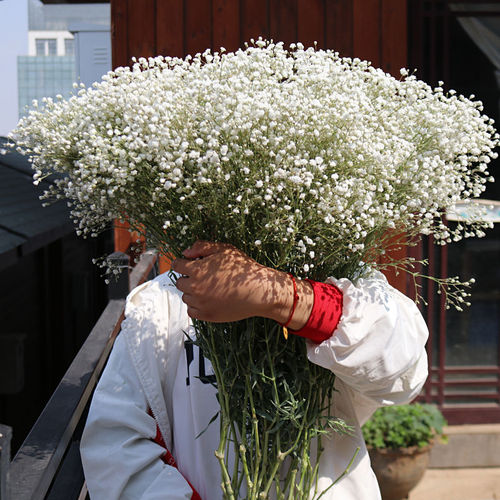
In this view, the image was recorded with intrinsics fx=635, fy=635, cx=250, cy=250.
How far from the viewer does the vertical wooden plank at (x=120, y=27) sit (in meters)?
3.74

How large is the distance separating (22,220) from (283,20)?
1.91 metres

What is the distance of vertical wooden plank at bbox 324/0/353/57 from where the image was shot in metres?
3.81

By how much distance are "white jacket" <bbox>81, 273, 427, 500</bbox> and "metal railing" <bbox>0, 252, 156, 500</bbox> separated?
0.29 ft

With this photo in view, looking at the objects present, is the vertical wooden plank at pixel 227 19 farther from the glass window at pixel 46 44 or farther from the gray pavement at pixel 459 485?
the glass window at pixel 46 44

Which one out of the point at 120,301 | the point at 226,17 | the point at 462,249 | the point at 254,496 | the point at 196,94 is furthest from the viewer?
the point at 462,249

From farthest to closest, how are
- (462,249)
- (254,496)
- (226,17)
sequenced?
1. (462,249)
2. (226,17)
3. (254,496)

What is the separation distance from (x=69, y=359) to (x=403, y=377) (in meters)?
6.35

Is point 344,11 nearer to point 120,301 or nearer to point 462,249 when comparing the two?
point 462,249

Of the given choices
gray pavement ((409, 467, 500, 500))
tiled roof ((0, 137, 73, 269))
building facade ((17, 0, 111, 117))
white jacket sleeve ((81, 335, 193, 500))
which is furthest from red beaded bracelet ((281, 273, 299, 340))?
gray pavement ((409, 467, 500, 500))

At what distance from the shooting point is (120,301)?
2.56 meters

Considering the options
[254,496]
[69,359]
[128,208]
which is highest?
[128,208]

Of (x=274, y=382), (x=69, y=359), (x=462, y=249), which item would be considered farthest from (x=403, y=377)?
(x=69, y=359)

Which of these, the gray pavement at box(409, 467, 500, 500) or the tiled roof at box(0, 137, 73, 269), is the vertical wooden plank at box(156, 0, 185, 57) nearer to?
the tiled roof at box(0, 137, 73, 269)

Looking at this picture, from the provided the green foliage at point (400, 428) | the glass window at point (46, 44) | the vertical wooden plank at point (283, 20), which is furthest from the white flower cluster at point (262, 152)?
the glass window at point (46, 44)
